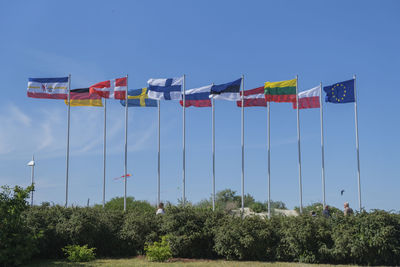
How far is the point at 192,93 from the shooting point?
1168 inches

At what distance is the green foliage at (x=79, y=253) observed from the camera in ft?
59.4

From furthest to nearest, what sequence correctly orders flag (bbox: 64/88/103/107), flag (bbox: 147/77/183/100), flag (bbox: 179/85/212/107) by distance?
flag (bbox: 64/88/103/107) → flag (bbox: 179/85/212/107) → flag (bbox: 147/77/183/100)

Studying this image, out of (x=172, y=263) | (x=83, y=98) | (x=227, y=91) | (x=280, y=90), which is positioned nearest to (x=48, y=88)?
(x=83, y=98)

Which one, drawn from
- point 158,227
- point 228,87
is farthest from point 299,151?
point 158,227

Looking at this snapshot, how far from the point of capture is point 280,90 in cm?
2844

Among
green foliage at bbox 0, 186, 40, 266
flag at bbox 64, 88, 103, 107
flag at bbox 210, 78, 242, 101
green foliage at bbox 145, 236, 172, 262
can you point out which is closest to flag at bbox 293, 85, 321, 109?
flag at bbox 210, 78, 242, 101

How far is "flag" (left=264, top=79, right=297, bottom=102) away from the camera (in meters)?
28.3

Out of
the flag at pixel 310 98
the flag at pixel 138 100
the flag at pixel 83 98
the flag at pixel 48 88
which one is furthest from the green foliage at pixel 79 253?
the flag at pixel 310 98

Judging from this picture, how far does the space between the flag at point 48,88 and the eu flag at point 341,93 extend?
1781 cm

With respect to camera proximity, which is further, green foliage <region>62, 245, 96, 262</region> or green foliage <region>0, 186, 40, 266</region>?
green foliage <region>62, 245, 96, 262</region>

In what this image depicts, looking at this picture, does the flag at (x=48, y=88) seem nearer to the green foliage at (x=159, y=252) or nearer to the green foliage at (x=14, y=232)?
the green foliage at (x=14, y=232)

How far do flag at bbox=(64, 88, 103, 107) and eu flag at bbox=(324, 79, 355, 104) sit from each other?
51.3 feet

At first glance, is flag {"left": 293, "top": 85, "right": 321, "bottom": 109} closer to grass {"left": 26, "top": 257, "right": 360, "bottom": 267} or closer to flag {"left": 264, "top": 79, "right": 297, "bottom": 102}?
flag {"left": 264, "top": 79, "right": 297, "bottom": 102}

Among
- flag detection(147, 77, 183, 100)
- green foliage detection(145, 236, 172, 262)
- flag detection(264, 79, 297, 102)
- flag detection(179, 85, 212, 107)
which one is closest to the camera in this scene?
green foliage detection(145, 236, 172, 262)
